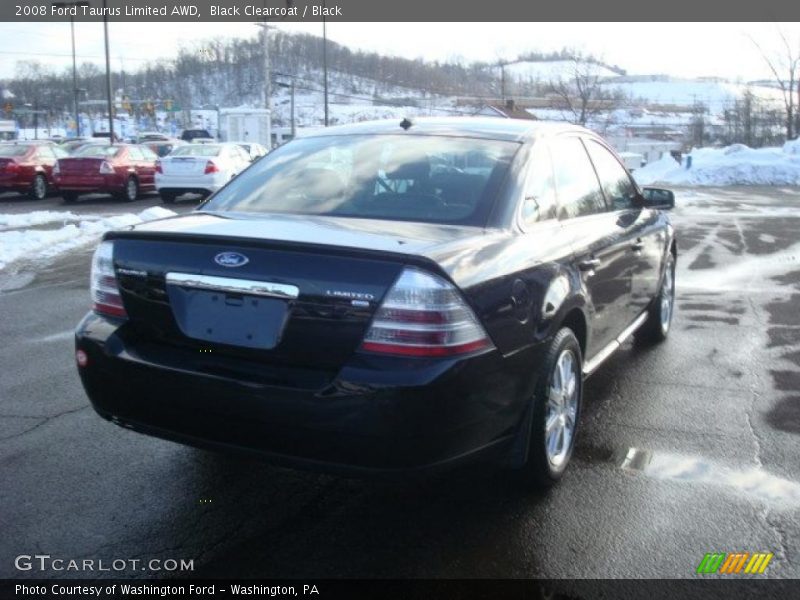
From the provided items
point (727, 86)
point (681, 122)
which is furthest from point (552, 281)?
point (727, 86)

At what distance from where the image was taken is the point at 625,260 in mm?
4734

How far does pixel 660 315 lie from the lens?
20.0 feet

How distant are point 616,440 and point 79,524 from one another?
2.64 meters

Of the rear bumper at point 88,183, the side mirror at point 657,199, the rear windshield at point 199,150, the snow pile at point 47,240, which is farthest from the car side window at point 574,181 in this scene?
the rear bumper at point 88,183

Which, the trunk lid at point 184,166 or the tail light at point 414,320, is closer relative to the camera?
the tail light at point 414,320

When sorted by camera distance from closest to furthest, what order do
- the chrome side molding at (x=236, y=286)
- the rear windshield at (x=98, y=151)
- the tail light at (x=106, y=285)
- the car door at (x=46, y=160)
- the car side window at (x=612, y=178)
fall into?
1. the chrome side molding at (x=236, y=286)
2. the tail light at (x=106, y=285)
3. the car side window at (x=612, y=178)
4. the rear windshield at (x=98, y=151)
5. the car door at (x=46, y=160)

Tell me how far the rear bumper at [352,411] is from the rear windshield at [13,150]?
19793 mm

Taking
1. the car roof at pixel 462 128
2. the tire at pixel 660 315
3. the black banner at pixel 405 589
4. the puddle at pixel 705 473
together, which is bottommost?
the puddle at pixel 705 473

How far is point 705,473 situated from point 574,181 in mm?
1653

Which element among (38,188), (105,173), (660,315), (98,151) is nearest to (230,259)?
(660,315)

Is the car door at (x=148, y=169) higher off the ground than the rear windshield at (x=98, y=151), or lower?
lower

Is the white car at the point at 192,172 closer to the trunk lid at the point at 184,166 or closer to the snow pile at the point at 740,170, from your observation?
the trunk lid at the point at 184,166

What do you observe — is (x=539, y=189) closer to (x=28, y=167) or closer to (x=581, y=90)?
(x=28, y=167)

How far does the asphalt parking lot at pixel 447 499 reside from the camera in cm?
303
